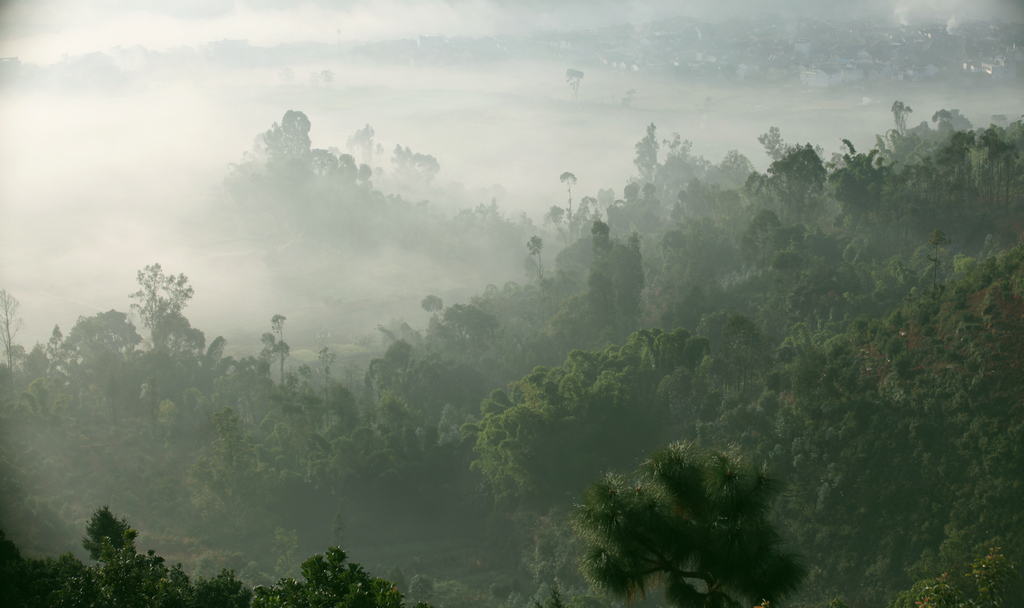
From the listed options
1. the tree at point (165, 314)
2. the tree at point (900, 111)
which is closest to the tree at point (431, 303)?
the tree at point (165, 314)

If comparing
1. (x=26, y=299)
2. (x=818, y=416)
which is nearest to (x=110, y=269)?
(x=26, y=299)

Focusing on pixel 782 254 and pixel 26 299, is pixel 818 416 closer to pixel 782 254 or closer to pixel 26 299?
pixel 782 254

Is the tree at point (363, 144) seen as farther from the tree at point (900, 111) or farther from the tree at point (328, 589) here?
the tree at point (328, 589)

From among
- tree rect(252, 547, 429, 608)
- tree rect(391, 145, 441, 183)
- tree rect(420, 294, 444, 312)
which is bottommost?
tree rect(252, 547, 429, 608)

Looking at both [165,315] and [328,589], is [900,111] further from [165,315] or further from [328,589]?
[328,589]

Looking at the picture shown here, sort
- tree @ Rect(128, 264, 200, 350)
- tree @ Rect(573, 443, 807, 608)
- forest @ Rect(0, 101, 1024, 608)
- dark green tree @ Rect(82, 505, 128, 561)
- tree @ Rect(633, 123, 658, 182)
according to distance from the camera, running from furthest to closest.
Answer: tree @ Rect(633, 123, 658, 182)
tree @ Rect(128, 264, 200, 350)
dark green tree @ Rect(82, 505, 128, 561)
forest @ Rect(0, 101, 1024, 608)
tree @ Rect(573, 443, 807, 608)

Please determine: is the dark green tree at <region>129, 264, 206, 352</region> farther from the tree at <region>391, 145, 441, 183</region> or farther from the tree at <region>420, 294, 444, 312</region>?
the tree at <region>391, 145, 441, 183</region>

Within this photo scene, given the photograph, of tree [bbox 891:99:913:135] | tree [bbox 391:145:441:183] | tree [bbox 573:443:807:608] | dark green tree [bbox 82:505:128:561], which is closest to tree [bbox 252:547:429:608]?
tree [bbox 573:443:807:608]

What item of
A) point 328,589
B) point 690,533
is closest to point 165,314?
point 328,589
